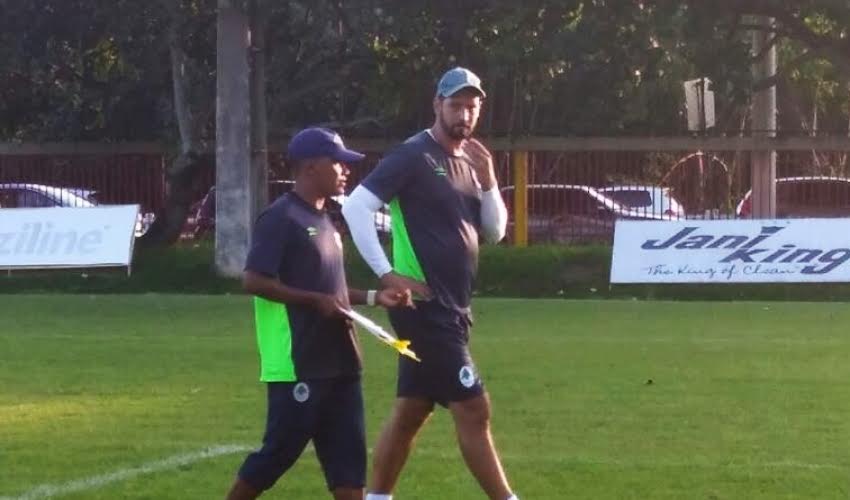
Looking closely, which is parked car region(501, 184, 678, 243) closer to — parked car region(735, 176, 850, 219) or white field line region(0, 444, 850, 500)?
parked car region(735, 176, 850, 219)

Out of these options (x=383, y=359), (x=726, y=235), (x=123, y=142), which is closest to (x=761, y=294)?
(x=726, y=235)

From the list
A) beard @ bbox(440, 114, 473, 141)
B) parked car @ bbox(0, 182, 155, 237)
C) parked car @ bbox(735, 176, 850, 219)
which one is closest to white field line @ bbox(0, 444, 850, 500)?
beard @ bbox(440, 114, 473, 141)

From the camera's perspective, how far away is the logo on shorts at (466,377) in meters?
7.82

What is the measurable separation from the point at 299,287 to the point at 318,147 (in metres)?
0.59

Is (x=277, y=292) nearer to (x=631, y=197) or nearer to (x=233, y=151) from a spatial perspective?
(x=233, y=151)

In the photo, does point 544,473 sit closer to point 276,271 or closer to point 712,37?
point 276,271

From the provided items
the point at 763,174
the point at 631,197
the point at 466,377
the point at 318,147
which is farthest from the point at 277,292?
the point at 763,174

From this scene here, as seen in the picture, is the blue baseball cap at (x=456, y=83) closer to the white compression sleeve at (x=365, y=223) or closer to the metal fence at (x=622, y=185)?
the white compression sleeve at (x=365, y=223)

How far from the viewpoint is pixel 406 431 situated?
26.4 ft

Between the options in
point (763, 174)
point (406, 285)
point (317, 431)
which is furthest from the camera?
point (763, 174)

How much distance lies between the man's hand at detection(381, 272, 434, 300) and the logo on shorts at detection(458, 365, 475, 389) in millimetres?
357

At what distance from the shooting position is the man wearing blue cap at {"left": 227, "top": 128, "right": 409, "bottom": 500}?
7.28 metres

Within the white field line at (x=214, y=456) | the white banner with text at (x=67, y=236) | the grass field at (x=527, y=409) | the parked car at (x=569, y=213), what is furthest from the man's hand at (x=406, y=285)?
the parked car at (x=569, y=213)

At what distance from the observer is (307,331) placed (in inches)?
289
